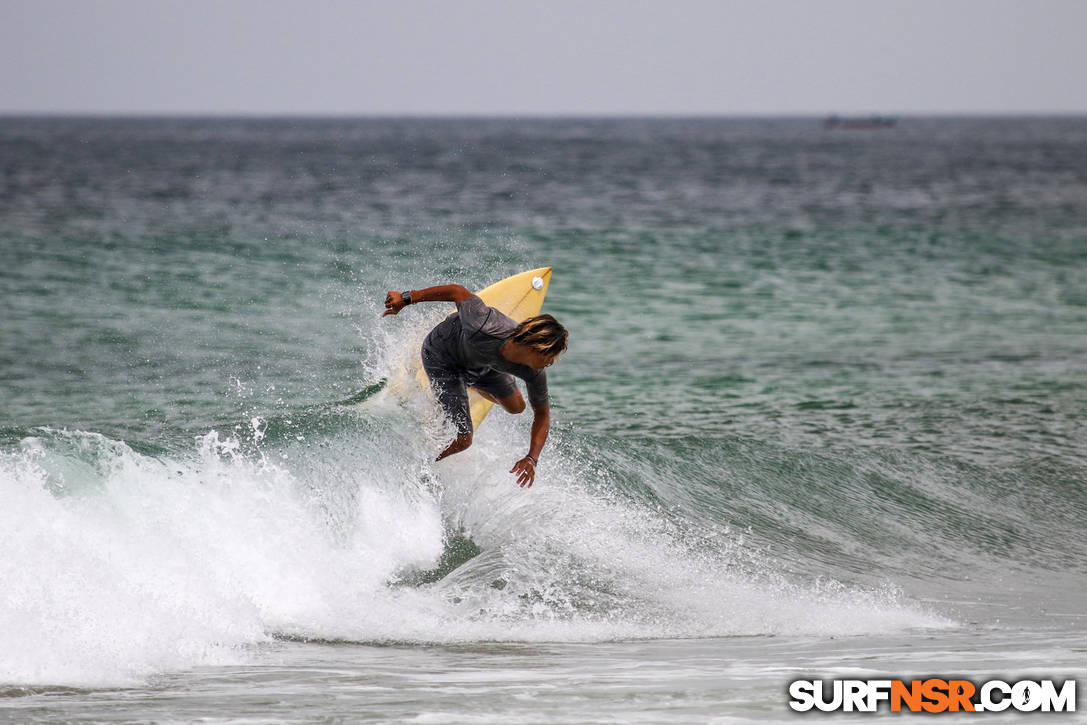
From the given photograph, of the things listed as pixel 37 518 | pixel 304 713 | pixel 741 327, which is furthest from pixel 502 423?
pixel 741 327

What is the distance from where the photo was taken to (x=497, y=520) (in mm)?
8180

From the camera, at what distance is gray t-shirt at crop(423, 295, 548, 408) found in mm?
7012

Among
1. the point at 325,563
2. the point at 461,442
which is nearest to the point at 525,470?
the point at 461,442

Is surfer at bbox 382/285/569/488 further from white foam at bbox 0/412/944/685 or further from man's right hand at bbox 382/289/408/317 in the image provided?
white foam at bbox 0/412/944/685

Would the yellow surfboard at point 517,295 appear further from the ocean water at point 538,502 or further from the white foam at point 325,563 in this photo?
the white foam at point 325,563

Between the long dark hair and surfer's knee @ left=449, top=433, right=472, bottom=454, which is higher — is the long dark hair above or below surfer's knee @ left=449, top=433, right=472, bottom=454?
above

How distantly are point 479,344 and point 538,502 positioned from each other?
1.61 m

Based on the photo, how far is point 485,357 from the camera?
23.8 ft

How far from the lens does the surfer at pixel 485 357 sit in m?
6.68

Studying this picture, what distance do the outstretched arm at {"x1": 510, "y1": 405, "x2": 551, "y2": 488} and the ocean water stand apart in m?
0.67

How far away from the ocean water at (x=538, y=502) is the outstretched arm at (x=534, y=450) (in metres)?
0.67

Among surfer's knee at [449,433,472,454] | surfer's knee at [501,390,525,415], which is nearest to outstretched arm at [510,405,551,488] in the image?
surfer's knee at [501,390,525,415]

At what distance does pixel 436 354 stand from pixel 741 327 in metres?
10.5

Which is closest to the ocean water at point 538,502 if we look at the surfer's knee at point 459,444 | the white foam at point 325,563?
the white foam at point 325,563
